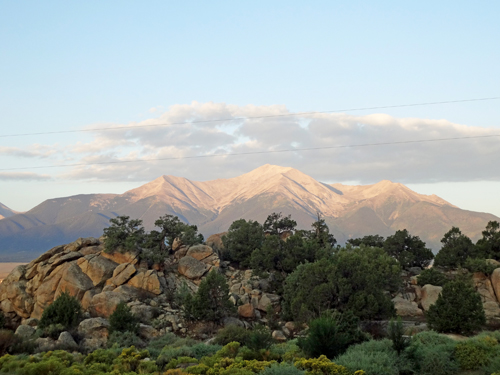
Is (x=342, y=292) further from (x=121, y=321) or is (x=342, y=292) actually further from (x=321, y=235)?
(x=321, y=235)

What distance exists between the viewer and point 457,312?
28578mm

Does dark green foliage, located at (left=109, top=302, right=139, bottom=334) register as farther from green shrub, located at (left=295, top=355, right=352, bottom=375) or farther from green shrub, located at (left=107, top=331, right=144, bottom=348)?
green shrub, located at (left=295, top=355, right=352, bottom=375)

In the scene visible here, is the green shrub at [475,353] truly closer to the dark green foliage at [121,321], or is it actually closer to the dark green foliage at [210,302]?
the dark green foliage at [121,321]

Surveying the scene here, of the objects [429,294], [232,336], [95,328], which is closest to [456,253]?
[429,294]

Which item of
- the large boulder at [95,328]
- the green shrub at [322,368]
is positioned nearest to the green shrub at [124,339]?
the large boulder at [95,328]

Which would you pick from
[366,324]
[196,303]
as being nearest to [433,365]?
[366,324]

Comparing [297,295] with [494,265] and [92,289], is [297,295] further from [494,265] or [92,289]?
[494,265]

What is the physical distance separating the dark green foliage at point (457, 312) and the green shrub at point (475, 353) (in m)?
6.95

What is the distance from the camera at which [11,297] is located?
1820 inches

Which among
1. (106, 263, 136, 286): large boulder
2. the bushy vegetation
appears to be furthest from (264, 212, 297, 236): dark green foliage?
(106, 263, 136, 286): large boulder

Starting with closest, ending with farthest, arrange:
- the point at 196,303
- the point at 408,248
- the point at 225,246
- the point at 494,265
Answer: the point at 196,303 → the point at 494,265 → the point at 225,246 → the point at 408,248

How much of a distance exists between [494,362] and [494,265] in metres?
36.5

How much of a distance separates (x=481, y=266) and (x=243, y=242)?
89.3 feet

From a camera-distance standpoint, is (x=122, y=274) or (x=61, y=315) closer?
(x=61, y=315)
